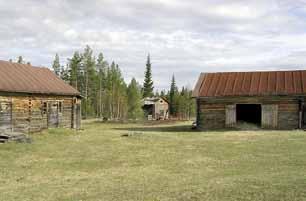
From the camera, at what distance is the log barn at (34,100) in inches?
1209

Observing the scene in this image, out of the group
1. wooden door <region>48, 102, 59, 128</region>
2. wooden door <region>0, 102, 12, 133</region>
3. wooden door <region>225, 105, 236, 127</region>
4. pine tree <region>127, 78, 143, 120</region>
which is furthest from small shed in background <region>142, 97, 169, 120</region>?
wooden door <region>0, 102, 12, 133</region>

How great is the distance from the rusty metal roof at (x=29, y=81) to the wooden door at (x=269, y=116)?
1557 centimetres

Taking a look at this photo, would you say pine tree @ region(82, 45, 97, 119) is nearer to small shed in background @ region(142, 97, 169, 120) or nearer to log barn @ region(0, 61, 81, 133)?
small shed in background @ region(142, 97, 169, 120)

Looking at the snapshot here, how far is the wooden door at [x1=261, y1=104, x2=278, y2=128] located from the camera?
3609 centimetres

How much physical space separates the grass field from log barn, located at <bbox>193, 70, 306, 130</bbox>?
21.0ft

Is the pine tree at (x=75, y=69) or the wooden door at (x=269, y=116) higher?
the pine tree at (x=75, y=69)

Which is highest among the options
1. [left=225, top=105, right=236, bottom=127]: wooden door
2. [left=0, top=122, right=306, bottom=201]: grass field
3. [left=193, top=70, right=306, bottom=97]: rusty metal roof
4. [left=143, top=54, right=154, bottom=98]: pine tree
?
[left=143, top=54, right=154, bottom=98]: pine tree

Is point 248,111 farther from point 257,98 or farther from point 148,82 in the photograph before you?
point 148,82

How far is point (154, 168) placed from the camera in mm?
18000

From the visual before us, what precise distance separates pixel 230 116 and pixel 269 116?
3.08 m

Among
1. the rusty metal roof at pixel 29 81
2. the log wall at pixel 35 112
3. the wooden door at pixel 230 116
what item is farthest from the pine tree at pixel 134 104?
the wooden door at pixel 230 116

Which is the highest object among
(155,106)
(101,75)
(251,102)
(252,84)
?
(101,75)

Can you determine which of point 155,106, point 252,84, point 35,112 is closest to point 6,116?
point 35,112

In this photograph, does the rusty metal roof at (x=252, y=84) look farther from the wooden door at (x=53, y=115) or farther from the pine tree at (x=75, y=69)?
the pine tree at (x=75, y=69)
